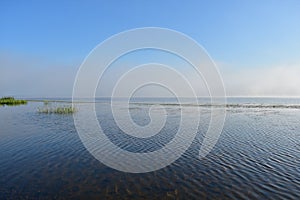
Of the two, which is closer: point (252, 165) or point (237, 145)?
point (252, 165)

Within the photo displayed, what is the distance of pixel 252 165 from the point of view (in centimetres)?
1262

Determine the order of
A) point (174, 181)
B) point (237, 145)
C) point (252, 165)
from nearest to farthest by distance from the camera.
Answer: point (174, 181) < point (252, 165) < point (237, 145)

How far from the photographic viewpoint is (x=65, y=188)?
31.2 feet

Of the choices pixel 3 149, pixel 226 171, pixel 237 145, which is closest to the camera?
pixel 226 171

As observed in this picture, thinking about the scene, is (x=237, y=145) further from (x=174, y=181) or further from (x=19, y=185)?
(x=19, y=185)

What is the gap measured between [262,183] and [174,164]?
5.03 metres

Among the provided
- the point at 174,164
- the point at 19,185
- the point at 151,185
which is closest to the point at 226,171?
the point at 174,164

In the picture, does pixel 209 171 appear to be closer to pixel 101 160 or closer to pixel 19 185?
pixel 101 160

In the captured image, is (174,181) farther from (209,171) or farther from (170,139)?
(170,139)

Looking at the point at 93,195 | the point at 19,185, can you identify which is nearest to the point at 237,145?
the point at 93,195

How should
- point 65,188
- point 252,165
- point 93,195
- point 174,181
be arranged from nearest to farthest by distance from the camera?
point 93,195, point 65,188, point 174,181, point 252,165

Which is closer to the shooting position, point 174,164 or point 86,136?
point 174,164

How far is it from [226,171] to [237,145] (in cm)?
686

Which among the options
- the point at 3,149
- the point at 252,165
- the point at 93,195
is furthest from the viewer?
the point at 3,149
